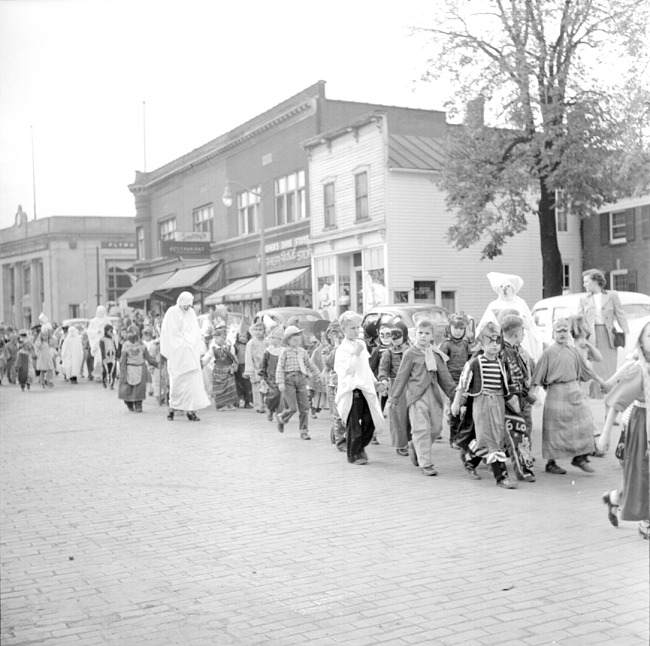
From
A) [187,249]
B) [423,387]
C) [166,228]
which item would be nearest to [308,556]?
[423,387]

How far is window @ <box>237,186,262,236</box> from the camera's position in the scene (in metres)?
38.6

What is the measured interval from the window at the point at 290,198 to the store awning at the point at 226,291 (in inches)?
114

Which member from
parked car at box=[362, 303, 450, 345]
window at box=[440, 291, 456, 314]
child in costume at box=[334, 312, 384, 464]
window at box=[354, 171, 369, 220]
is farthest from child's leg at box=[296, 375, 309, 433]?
window at box=[440, 291, 456, 314]

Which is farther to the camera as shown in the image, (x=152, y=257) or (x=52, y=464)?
(x=152, y=257)

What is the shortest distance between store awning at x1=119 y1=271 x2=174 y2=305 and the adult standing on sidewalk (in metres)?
30.6

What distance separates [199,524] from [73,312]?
42732 millimetres

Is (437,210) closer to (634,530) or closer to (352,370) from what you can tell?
(352,370)

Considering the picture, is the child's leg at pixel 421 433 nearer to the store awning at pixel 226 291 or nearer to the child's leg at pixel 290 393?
the child's leg at pixel 290 393

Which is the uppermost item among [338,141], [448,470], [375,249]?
[338,141]

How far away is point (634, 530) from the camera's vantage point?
633cm

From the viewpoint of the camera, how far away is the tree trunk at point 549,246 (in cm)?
2423

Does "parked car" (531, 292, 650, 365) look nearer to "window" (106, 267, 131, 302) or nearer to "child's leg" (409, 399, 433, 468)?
"child's leg" (409, 399, 433, 468)

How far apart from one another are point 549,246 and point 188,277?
889 inches

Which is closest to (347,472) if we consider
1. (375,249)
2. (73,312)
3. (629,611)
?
(629,611)
